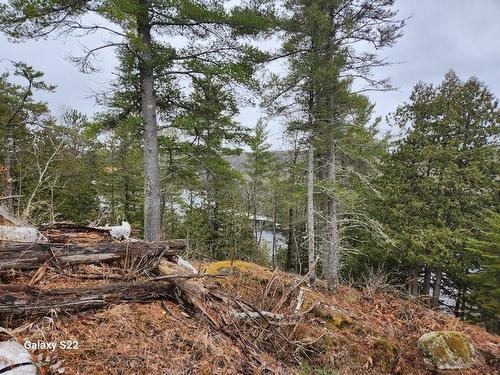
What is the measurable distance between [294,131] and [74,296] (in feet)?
23.8

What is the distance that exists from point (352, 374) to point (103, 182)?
19.2 metres

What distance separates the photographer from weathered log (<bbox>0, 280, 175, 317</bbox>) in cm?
234

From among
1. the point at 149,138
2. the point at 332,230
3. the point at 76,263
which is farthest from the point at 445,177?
the point at 76,263

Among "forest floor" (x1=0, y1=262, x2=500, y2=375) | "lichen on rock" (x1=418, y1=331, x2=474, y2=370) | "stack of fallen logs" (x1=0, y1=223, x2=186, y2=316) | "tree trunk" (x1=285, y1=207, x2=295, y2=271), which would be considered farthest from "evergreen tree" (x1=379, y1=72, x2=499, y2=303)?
"stack of fallen logs" (x1=0, y1=223, x2=186, y2=316)

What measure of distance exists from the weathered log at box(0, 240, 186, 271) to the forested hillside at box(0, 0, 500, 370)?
178 centimetres

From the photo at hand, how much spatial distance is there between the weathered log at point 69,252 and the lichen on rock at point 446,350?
4.15 metres

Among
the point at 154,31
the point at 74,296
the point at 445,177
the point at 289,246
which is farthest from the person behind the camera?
the point at 289,246

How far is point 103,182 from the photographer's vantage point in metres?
19.5

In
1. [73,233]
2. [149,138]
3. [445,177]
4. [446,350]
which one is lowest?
[446,350]

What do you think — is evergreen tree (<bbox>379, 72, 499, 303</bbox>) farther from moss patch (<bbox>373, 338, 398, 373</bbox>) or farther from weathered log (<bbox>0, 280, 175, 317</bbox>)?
weathered log (<bbox>0, 280, 175, 317</bbox>)

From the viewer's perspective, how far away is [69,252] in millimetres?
3262

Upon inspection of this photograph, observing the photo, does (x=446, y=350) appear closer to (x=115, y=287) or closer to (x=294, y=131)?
(x=115, y=287)

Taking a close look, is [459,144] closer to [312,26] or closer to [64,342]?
A: [312,26]

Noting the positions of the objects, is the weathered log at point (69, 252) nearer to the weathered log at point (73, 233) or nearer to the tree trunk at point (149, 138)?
the weathered log at point (73, 233)
